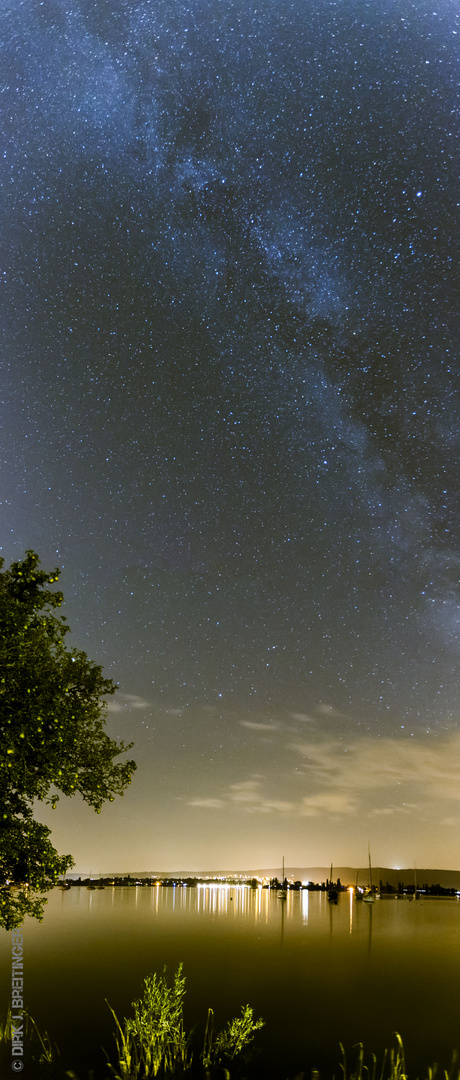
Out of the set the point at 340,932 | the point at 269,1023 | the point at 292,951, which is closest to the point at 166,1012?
the point at 269,1023

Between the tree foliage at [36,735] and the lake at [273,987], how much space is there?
7.73 m

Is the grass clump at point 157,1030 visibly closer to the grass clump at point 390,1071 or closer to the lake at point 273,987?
the grass clump at point 390,1071

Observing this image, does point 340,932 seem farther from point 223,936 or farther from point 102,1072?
point 102,1072

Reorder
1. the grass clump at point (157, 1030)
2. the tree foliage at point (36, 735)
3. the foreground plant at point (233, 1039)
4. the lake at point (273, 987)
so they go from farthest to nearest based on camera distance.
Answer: the lake at point (273, 987) < the foreground plant at point (233, 1039) < the grass clump at point (157, 1030) < the tree foliage at point (36, 735)

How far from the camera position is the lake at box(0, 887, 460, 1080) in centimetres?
2830

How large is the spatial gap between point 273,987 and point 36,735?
4571cm

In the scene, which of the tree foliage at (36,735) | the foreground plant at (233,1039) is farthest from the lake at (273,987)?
the tree foliage at (36,735)

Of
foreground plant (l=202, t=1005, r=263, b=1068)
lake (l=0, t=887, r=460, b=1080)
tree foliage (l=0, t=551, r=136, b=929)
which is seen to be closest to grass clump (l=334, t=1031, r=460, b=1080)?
lake (l=0, t=887, r=460, b=1080)

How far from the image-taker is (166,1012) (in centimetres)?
1430

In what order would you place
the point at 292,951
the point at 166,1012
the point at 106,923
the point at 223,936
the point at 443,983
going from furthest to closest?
the point at 106,923 < the point at 223,936 < the point at 292,951 < the point at 443,983 < the point at 166,1012

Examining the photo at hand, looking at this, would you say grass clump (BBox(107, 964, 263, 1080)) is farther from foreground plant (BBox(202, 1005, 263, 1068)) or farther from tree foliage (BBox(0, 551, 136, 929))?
tree foliage (BBox(0, 551, 136, 929))

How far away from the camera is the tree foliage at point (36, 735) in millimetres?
11086

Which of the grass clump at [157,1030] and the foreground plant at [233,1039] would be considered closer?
the grass clump at [157,1030]

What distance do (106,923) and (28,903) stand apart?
115 meters
